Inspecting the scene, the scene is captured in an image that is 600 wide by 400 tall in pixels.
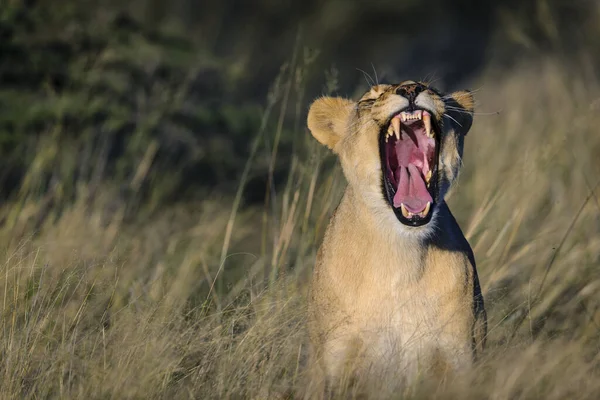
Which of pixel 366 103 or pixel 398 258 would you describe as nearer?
pixel 398 258

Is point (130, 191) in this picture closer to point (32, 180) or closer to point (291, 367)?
point (32, 180)

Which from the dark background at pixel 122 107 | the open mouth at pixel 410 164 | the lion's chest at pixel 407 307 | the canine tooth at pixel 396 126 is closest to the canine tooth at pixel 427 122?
the open mouth at pixel 410 164

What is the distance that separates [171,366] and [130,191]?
4.22 meters

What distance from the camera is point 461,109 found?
504 cm

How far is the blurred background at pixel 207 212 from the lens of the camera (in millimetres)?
4383

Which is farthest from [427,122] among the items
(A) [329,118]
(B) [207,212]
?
(B) [207,212]

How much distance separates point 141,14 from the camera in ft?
61.4

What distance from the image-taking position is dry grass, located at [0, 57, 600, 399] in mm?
4219

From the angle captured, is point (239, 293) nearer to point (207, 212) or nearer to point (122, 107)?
point (207, 212)

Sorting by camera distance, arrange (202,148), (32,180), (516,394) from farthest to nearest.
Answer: (202,148), (32,180), (516,394)

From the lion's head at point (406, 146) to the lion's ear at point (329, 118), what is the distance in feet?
0.21

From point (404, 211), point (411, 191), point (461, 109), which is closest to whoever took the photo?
point (404, 211)

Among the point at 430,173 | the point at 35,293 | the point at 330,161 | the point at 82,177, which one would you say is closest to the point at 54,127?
the point at 82,177

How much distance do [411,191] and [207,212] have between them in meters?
3.70
